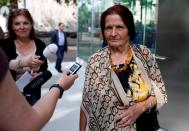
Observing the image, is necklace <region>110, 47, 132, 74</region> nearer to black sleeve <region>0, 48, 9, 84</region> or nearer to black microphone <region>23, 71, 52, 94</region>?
black microphone <region>23, 71, 52, 94</region>

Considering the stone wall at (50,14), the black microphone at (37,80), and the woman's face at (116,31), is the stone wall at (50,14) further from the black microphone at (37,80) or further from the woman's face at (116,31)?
the woman's face at (116,31)

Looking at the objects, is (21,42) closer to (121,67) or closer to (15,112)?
(121,67)

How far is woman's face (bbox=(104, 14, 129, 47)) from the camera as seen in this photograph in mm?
2459

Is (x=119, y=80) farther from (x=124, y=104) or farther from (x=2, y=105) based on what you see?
(x=2, y=105)

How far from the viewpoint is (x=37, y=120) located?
1.34 m

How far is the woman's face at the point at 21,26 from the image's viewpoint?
3.34 metres

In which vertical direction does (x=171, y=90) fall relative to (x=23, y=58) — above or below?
below

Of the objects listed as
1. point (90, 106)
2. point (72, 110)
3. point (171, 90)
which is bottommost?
point (72, 110)

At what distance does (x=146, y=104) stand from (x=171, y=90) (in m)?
2.39

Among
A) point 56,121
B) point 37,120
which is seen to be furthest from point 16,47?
point 56,121

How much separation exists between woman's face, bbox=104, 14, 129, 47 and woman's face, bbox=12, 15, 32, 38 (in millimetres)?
1086

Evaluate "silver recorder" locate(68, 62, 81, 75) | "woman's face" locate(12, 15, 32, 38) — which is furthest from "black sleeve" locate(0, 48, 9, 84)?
"woman's face" locate(12, 15, 32, 38)

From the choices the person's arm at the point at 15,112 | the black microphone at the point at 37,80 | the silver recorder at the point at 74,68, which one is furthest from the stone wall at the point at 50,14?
the person's arm at the point at 15,112

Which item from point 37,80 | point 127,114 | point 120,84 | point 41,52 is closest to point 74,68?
point 120,84
